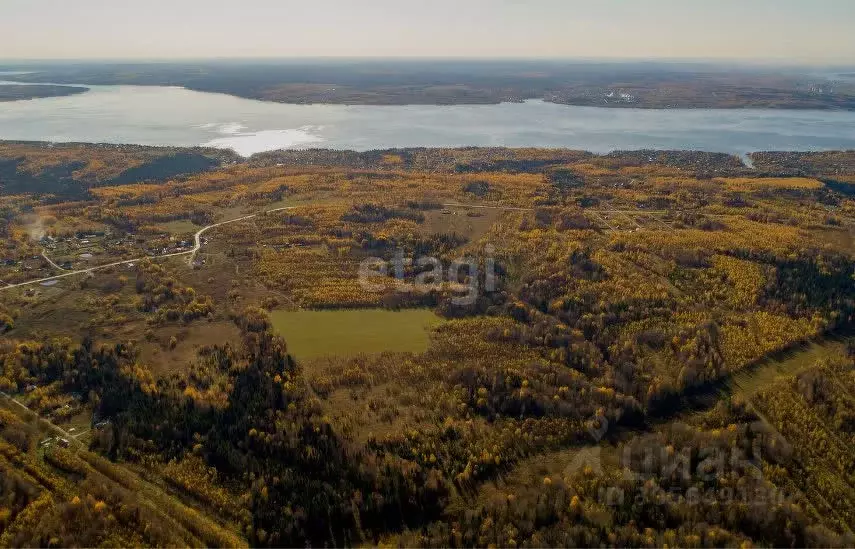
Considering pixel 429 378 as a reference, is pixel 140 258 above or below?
above

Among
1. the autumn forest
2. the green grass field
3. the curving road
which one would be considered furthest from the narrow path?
the curving road

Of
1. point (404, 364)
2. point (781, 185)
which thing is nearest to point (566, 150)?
point (781, 185)

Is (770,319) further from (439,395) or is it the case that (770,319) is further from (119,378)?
(119,378)

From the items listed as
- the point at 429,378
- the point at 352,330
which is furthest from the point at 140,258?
the point at 429,378

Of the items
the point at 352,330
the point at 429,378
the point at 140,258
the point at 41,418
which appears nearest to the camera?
the point at 41,418

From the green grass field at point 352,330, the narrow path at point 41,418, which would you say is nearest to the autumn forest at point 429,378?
the narrow path at point 41,418

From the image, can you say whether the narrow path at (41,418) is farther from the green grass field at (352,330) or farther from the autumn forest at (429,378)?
the green grass field at (352,330)

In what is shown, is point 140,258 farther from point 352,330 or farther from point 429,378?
point 429,378

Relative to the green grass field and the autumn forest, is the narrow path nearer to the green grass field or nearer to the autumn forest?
the autumn forest
